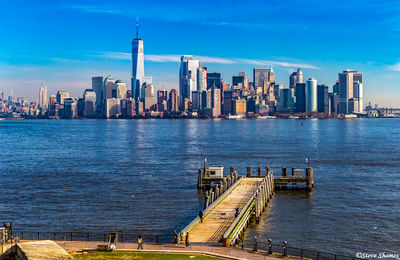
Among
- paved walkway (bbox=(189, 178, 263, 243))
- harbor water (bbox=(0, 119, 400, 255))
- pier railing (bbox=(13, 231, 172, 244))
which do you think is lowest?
pier railing (bbox=(13, 231, 172, 244))

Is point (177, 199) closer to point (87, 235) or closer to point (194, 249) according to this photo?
point (87, 235)

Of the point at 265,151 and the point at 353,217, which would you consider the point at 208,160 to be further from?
the point at 353,217

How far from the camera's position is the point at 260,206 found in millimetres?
47656

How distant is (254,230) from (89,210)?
16.7 m

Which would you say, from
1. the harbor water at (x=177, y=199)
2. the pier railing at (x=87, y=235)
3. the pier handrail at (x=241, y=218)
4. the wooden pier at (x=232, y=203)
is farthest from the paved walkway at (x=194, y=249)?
the harbor water at (x=177, y=199)

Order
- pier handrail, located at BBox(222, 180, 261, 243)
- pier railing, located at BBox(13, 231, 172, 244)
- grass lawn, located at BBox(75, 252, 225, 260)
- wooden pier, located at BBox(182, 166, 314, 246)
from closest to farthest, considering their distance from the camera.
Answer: grass lawn, located at BBox(75, 252, 225, 260), pier handrail, located at BBox(222, 180, 261, 243), wooden pier, located at BBox(182, 166, 314, 246), pier railing, located at BBox(13, 231, 172, 244)

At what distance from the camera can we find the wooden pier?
115ft

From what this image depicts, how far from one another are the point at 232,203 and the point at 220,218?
667 cm

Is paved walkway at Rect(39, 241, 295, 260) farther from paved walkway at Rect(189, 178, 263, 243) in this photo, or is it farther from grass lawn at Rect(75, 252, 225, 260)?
paved walkway at Rect(189, 178, 263, 243)

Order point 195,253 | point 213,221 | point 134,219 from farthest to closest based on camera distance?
point 134,219 < point 213,221 < point 195,253

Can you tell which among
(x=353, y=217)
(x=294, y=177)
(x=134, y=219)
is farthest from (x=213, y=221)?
(x=294, y=177)

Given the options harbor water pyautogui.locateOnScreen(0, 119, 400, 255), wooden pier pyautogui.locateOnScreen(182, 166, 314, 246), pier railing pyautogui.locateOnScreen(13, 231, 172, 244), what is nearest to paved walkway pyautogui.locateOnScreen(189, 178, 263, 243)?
wooden pier pyautogui.locateOnScreen(182, 166, 314, 246)

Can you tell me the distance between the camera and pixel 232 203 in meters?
46.4

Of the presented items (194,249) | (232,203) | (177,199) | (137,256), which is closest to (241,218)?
(232,203)
